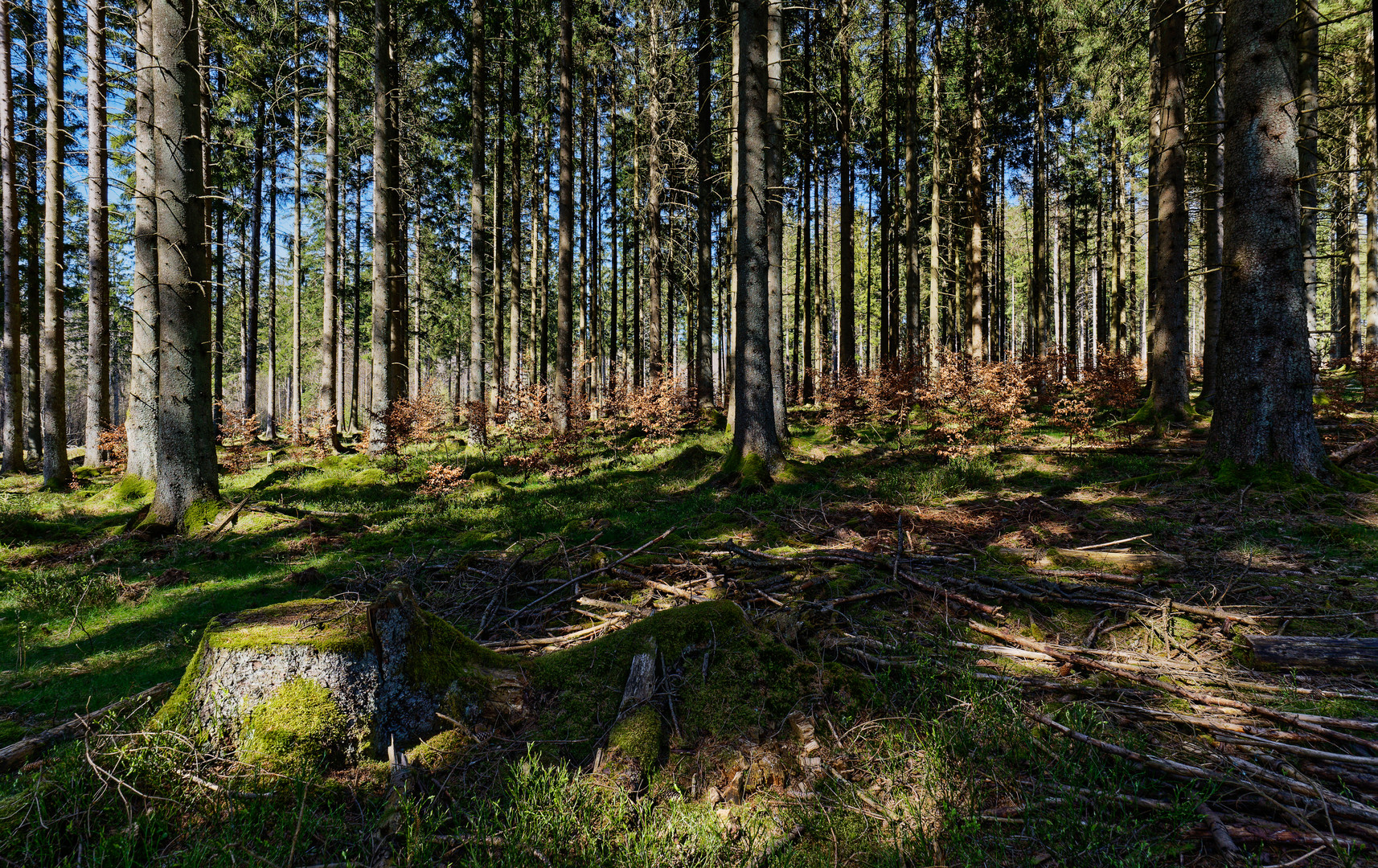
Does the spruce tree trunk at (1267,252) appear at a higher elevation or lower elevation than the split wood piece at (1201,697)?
higher

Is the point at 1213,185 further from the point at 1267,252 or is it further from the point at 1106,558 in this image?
the point at 1106,558

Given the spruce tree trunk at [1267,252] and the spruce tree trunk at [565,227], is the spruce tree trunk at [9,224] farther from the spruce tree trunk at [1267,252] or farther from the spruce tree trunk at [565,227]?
the spruce tree trunk at [1267,252]

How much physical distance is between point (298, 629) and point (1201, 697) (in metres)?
4.62

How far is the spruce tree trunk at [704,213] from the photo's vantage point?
16.4 meters

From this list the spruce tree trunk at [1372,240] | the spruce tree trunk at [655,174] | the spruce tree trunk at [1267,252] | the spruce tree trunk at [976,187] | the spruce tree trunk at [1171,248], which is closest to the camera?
the spruce tree trunk at [1267,252]

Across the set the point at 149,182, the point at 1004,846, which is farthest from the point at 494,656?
the point at 149,182

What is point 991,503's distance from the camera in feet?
24.0

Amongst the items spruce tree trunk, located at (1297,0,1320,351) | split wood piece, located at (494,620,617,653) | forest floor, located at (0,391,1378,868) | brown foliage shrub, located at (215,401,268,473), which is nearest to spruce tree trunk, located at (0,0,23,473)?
brown foliage shrub, located at (215,401,268,473)

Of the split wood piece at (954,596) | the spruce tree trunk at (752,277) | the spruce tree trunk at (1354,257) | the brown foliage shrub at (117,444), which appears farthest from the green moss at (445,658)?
the spruce tree trunk at (1354,257)

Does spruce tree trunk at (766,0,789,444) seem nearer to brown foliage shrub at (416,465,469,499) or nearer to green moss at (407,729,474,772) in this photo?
brown foliage shrub at (416,465,469,499)

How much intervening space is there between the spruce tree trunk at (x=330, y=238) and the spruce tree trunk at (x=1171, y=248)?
19.6 metres

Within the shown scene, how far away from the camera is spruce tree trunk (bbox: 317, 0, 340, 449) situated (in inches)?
624

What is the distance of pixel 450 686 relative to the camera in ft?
10.4

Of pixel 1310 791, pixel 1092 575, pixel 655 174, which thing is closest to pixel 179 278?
pixel 1092 575
